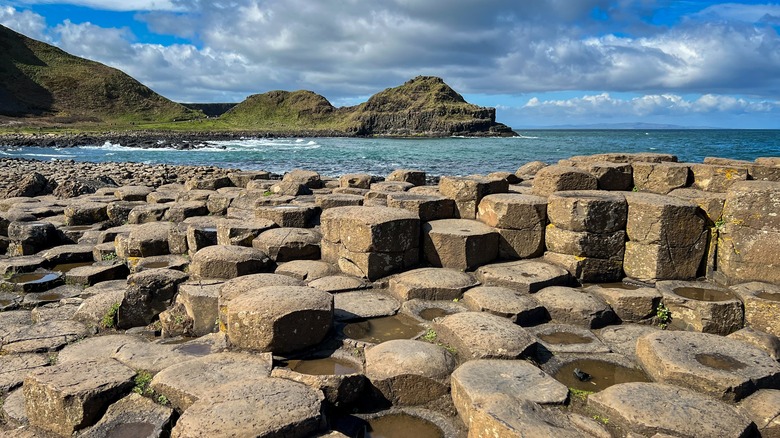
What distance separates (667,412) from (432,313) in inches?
114

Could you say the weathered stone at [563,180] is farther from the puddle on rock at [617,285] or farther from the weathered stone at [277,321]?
the weathered stone at [277,321]

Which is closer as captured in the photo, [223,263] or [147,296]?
[147,296]

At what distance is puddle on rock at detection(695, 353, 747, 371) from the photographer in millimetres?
4672

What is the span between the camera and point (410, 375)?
182 inches

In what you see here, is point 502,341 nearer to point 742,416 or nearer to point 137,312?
point 742,416

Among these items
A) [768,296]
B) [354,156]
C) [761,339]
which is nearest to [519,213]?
[768,296]

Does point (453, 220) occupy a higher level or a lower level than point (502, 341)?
higher

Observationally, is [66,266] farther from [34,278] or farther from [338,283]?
[338,283]

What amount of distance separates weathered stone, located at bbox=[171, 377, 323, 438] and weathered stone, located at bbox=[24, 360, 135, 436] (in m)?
1.06

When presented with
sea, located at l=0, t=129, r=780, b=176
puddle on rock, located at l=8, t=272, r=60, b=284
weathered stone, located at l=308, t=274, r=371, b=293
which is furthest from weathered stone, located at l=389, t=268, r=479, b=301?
sea, located at l=0, t=129, r=780, b=176

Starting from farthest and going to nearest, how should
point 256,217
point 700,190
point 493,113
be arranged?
1. point 493,113
2. point 256,217
3. point 700,190

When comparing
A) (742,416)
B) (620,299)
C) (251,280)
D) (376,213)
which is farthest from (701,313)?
(251,280)

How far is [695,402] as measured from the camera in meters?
4.18

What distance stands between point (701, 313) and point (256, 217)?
294 inches
